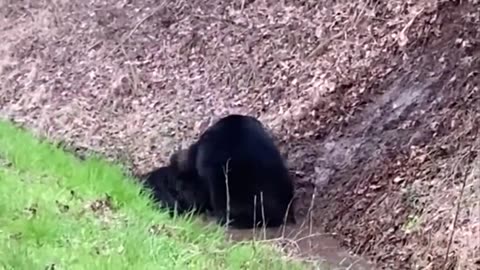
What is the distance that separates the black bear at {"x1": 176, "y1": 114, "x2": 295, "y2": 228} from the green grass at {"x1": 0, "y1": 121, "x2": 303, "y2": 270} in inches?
23.5

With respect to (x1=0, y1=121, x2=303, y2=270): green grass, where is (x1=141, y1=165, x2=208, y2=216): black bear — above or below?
below

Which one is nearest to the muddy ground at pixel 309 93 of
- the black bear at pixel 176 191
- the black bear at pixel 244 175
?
the black bear at pixel 244 175

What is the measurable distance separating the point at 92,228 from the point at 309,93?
4.62 metres

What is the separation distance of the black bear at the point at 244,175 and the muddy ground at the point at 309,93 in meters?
0.40

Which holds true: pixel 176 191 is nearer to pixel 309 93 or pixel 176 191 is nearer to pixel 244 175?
pixel 244 175

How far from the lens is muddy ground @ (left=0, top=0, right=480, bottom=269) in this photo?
762 centimetres

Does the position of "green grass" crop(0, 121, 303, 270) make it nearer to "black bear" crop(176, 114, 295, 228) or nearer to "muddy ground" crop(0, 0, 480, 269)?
"black bear" crop(176, 114, 295, 228)

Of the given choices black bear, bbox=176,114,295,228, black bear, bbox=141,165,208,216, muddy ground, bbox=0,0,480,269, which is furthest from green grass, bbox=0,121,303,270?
muddy ground, bbox=0,0,480,269

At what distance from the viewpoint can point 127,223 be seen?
6641 mm

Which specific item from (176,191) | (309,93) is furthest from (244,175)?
(309,93)

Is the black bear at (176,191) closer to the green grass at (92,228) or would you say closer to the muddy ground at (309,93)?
the green grass at (92,228)

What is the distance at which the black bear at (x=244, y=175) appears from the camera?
27.1 ft

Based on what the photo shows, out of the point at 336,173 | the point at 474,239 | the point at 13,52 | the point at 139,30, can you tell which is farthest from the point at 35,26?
the point at 474,239

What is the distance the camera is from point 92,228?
6.21 metres
